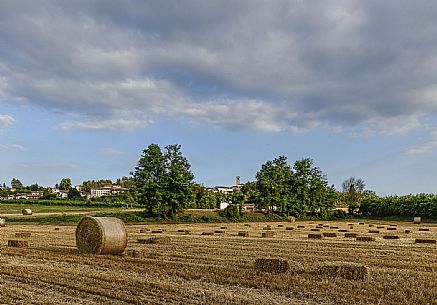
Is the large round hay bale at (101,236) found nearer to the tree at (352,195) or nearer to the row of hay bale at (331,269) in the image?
the row of hay bale at (331,269)

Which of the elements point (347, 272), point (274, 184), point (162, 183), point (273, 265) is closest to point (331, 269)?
point (347, 272)

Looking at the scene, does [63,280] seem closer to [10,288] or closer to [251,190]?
[10,288]

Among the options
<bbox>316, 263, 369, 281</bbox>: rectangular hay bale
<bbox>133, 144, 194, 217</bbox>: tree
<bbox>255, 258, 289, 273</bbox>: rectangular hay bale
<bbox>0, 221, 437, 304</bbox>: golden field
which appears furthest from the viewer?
<bbox>133, 144, 194, 217</bbox>: tree

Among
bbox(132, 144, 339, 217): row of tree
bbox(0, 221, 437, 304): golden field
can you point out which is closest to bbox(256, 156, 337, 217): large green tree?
bbox(132, 144, 339, 217): row of tree

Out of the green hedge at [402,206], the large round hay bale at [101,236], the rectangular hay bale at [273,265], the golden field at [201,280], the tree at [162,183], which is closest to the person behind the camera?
the golden field at [201,280]

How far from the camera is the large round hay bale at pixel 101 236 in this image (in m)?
16.6

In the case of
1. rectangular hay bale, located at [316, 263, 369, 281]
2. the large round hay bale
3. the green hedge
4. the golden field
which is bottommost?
the golden field

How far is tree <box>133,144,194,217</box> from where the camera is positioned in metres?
52.4

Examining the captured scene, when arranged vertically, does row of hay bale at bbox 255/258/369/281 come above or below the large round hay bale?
below

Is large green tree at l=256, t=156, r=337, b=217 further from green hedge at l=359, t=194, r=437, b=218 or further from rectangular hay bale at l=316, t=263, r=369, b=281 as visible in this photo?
rectangular hay bale at l=316, t=263, r=369, b=281

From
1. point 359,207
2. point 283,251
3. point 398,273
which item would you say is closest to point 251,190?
point 359,207

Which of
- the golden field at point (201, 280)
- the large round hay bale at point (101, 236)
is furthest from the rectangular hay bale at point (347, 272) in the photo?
the large round hay bale at point (101, 236)

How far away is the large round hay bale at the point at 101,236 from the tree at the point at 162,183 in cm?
3425

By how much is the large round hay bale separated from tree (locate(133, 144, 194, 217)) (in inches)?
1348
